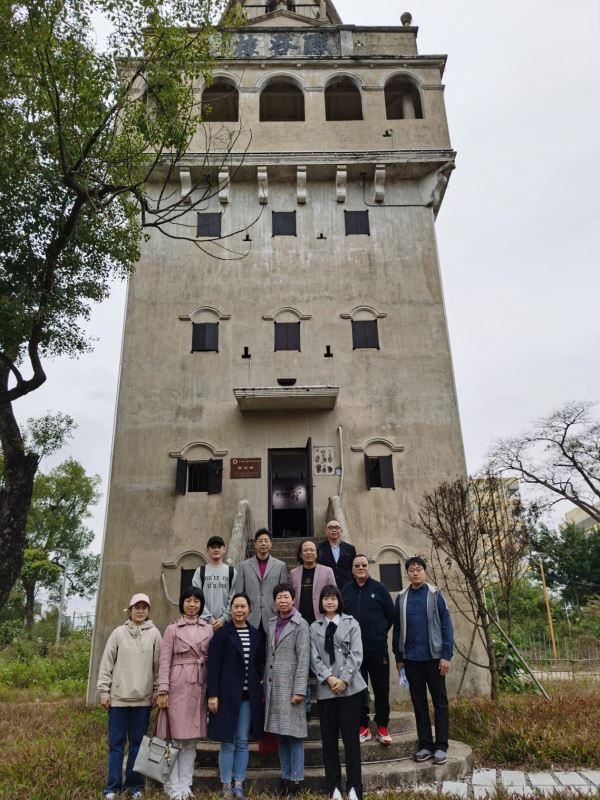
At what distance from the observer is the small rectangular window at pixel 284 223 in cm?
1452

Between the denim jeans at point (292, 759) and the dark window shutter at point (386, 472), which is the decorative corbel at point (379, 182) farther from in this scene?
the denim jeans at point (292, 759)

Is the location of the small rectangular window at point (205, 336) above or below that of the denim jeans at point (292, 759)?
above

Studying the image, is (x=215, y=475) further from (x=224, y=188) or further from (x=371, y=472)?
(x=224, y=188)

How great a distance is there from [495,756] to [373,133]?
14.2 m

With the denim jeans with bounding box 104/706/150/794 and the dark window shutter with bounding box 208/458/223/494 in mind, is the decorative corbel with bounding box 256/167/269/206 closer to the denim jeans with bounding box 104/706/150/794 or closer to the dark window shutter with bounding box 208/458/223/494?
the dark window shutter with bounding box 208/458/223/494

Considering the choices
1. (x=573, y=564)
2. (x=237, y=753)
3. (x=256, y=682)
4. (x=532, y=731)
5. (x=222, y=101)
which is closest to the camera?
(x=237, y=753)

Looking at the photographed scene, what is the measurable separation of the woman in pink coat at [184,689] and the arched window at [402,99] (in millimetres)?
15037

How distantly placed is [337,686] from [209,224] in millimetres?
12187

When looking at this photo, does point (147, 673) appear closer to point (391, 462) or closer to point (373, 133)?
point (391, 462)

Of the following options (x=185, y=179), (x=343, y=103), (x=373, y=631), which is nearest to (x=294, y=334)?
(x=185, y=179)

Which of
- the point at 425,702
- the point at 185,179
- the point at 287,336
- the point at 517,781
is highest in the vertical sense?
the point at 185,179

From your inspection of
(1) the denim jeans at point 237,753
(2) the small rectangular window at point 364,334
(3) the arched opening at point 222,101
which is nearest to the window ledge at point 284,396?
(2) the small rectangular window at point 364,334

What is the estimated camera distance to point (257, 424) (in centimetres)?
1260

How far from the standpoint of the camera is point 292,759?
197 inches
